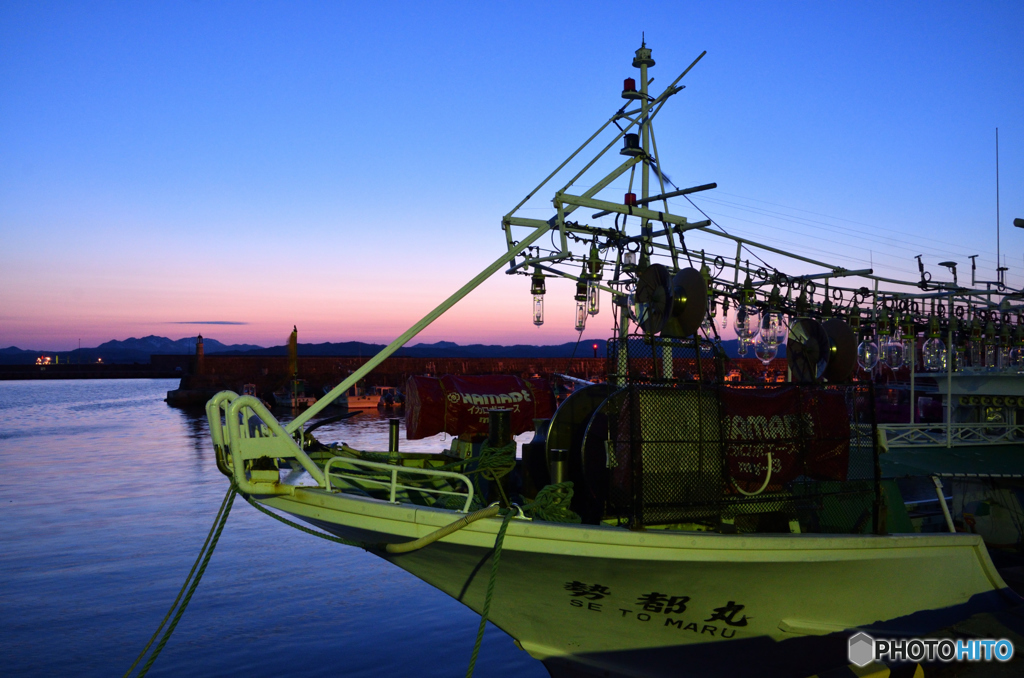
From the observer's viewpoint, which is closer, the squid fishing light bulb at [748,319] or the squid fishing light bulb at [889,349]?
the squid fishing light bulb at [748,319]

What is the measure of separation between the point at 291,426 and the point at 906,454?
13.3m

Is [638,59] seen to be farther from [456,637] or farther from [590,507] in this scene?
[456,637]

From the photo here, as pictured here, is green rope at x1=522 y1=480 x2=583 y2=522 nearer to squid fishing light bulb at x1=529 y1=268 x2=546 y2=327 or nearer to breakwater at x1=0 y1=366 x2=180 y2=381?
squid fishing light bulb at x1=529 y1=268 x2=546 y2=327

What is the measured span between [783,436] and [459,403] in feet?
25.5

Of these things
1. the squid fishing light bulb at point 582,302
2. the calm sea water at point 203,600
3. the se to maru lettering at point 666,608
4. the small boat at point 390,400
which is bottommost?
the calm sea water at point 203,600

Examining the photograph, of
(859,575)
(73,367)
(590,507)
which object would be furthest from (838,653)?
(73,367)

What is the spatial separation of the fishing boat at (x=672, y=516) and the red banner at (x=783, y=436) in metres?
0.02

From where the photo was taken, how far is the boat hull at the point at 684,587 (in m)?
7.30

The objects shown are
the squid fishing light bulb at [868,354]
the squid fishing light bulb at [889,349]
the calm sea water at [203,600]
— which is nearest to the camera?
the calm sea water at [203,600]

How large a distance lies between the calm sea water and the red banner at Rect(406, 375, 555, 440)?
4.45 meters

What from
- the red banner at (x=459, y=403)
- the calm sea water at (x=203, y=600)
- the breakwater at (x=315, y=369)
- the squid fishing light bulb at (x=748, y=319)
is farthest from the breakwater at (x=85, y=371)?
the squid fishing light bulb at (x=748, y=319)
